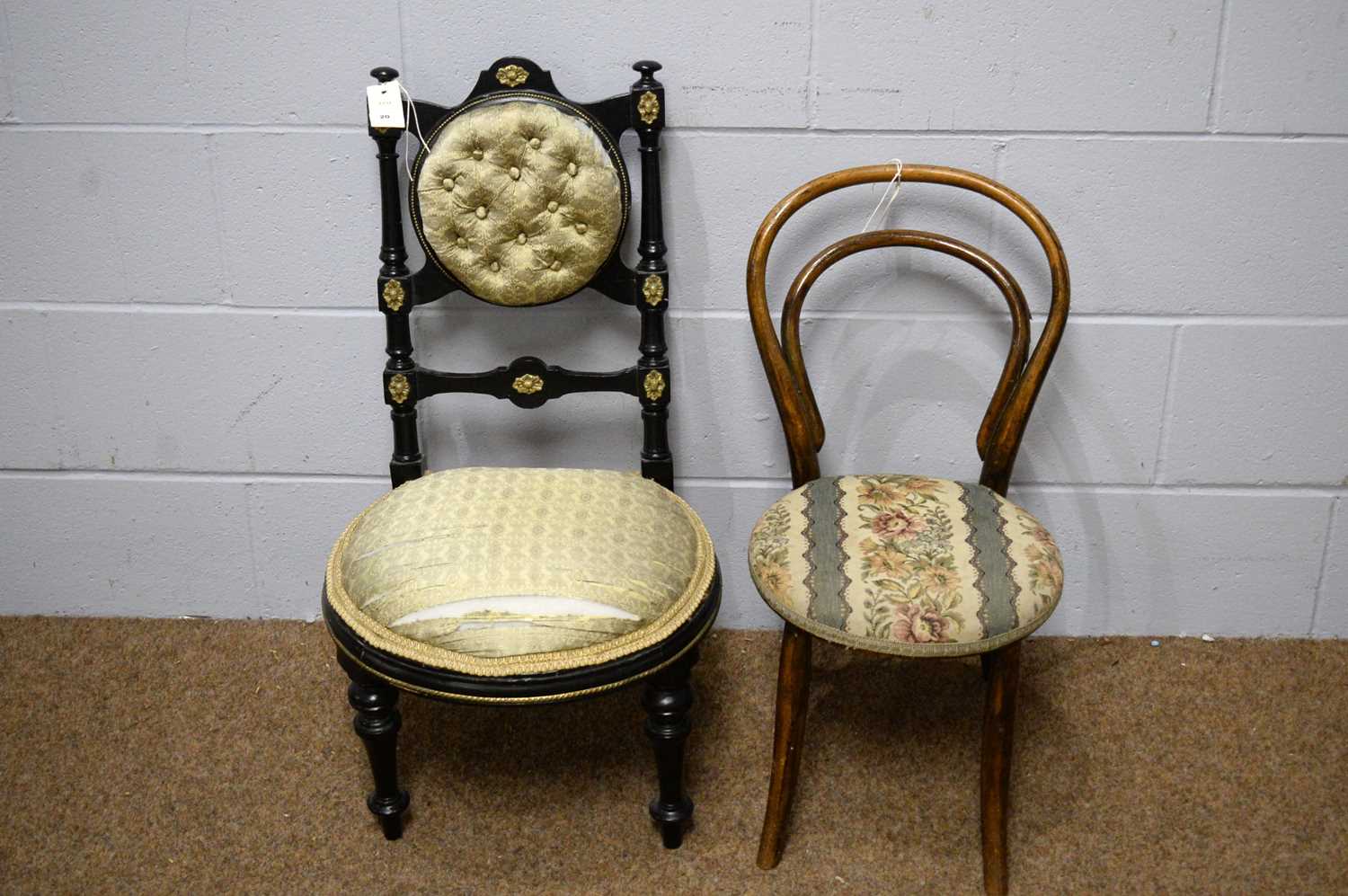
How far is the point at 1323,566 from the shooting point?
2.12 metres

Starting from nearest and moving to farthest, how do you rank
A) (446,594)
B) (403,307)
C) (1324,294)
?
1. (446,594)
2. (403,307)
3. (1324,294)

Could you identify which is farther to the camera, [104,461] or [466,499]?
[104,461]

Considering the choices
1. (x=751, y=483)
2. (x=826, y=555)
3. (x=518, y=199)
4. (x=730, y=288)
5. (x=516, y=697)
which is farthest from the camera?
(x=751, y=483)

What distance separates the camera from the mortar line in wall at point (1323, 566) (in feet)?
6.82

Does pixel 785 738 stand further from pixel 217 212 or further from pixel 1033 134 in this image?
pixel 217 212

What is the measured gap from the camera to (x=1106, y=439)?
2037mm

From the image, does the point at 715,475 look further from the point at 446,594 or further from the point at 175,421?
the point at 175,421

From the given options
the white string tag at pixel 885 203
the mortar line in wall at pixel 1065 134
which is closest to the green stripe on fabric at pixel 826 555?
the white string tag at pixel 885 203

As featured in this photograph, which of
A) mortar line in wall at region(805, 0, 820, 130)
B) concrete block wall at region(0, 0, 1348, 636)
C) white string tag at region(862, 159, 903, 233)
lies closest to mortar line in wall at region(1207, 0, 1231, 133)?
concrete block wall at region(0, 0, 1348, 636)

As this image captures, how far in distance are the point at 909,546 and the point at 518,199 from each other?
Answer: 736 millimetres

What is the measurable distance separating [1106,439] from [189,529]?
1.65 m

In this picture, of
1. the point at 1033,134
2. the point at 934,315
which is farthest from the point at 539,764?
the point at 1033,134

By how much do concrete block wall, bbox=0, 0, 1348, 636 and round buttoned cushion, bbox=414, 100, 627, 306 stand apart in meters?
0.19

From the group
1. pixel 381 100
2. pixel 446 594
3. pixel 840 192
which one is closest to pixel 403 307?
pixel 381 100
